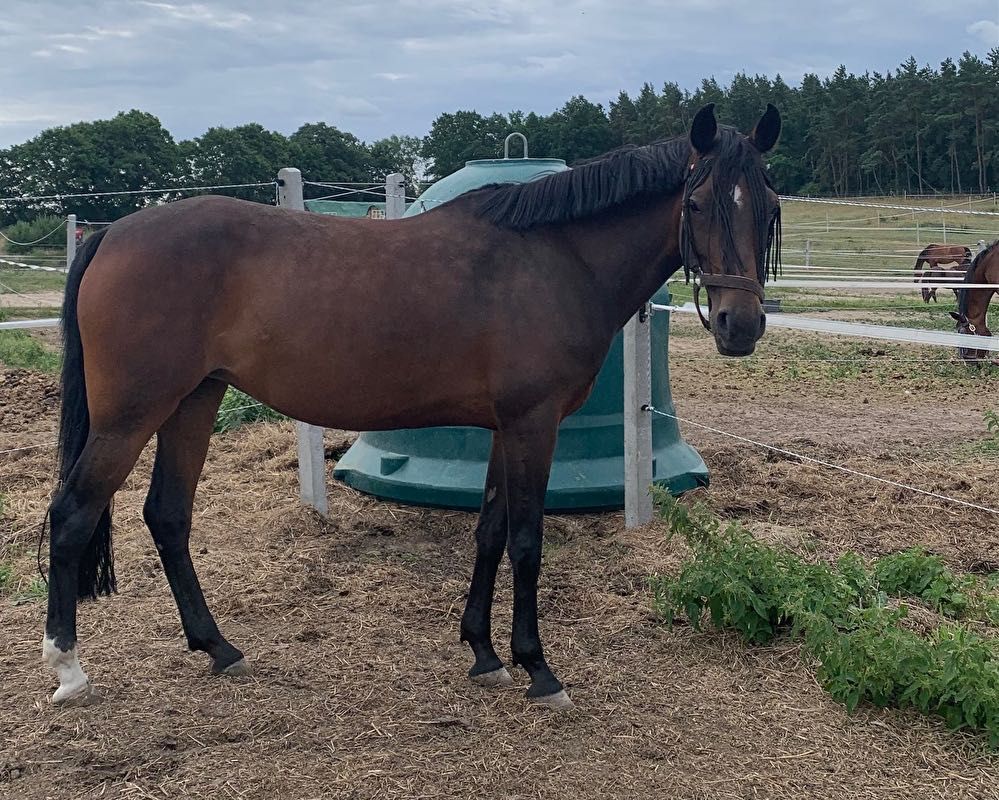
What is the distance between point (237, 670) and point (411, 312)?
64.3 inches

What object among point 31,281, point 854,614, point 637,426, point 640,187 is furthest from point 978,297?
point 31,281

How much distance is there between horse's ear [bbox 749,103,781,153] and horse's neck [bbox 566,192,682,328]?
0.42 meters

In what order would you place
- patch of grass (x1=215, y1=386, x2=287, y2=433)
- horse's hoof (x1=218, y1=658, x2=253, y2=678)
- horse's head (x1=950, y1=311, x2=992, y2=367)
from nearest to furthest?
horse's hoof (x1=218, y1=658, x2=253, y2=678) < patch of grass (x1=215, y1=386, x2=287, y2=433) < horse's head (x1=950, y1=311, x2=992, y2=367)

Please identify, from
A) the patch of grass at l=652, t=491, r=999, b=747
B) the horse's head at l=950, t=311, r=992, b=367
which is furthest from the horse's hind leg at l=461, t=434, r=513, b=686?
the horse's head at l=950, t=311, r=992, b=367

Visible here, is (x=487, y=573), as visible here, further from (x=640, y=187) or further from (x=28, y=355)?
(x=28, y=355)

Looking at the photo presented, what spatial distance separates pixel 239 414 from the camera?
7.85 metres

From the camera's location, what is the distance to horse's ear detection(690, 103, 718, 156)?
2947 mm

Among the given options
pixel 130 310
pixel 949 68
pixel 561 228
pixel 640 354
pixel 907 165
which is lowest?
pixel 640 354

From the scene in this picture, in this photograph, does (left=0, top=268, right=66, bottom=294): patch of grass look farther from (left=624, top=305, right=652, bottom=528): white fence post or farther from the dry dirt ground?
(left=624, top=305, right=652, bottom=528): white fence post

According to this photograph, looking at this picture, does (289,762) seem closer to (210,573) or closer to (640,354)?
(210,573)

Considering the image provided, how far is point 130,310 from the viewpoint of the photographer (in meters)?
3.08

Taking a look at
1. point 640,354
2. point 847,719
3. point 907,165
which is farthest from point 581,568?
point 907,165

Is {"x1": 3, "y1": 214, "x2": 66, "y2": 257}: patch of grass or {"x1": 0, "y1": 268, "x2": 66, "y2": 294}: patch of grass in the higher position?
{"x1": 3, "y1": 214, "x2": 66, "y2": 257}: patch of grass

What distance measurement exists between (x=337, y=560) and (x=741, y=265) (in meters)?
2.83
